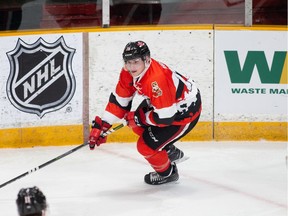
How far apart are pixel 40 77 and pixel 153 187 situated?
1.37 meters

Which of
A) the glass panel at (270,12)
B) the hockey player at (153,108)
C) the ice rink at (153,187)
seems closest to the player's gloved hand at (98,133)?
the hockey player at (153,108)

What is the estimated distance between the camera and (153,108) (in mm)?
3988

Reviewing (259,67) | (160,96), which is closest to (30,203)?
(160,96)

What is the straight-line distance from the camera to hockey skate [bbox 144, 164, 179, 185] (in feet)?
14.1

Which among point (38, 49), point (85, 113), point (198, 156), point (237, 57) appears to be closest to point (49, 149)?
point (85, 113)

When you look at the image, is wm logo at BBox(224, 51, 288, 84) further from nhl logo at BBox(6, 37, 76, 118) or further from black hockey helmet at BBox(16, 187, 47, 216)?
black hockey helmet at BBox(16, 187, 47, 216)

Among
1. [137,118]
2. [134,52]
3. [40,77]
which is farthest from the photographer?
[40,77]

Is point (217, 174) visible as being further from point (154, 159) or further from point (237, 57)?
point (237, 57)

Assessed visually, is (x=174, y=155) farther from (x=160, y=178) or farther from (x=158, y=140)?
(x=158, y=140)

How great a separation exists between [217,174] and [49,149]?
133 centimetres

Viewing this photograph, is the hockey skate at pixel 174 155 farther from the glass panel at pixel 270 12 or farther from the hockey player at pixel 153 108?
the glass panel at pixel 270 12

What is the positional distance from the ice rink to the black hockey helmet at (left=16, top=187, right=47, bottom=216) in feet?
5.74

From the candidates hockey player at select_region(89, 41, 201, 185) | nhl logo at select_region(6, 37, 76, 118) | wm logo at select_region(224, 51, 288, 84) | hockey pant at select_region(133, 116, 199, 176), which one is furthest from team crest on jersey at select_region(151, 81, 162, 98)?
wm logo at select_region(224, 51, 288, 84)

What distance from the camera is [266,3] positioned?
18.1 ft
